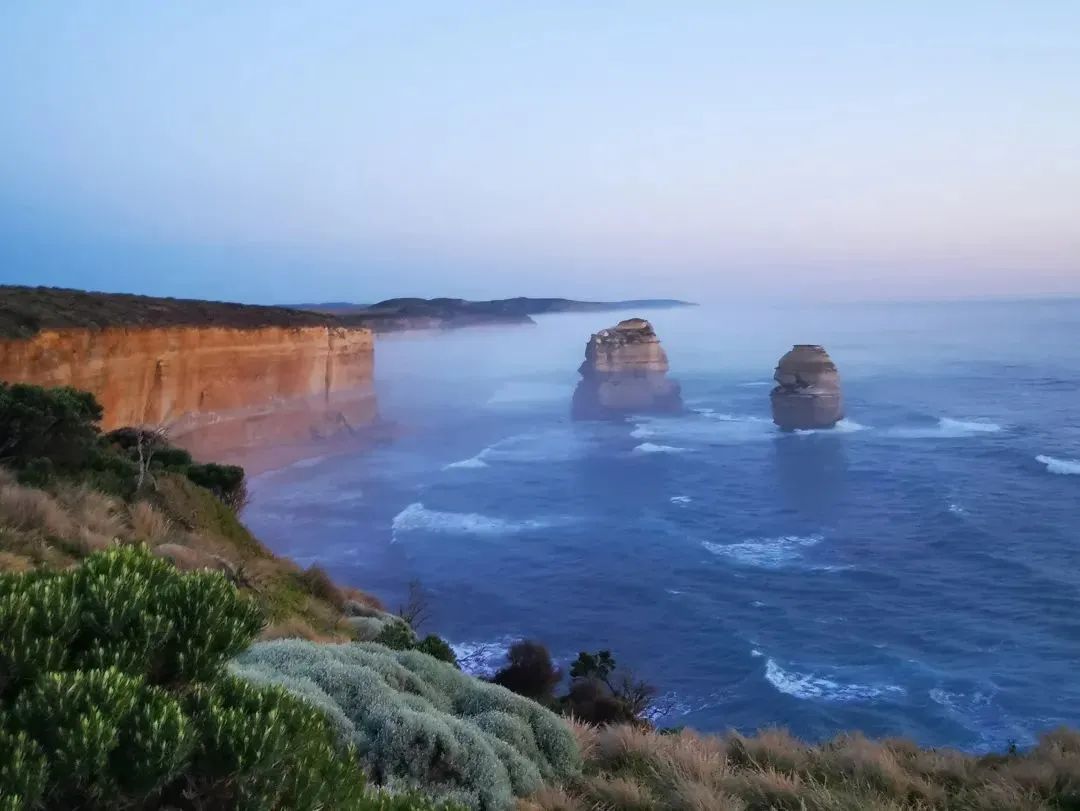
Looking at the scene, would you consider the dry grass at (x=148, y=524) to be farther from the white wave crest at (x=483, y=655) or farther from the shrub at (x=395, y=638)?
the white wave crest at (x=483, y=655)

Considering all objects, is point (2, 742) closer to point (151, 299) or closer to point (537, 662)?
point (537, 662)

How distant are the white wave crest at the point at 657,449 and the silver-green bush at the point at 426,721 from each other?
153 ft

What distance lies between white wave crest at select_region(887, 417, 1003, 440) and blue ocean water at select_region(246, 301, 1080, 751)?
317mm

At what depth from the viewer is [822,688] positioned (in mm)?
19594

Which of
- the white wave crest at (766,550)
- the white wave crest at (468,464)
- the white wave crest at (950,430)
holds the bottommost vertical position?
the white wave crest at (766,550)

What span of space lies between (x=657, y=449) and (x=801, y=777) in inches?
1890

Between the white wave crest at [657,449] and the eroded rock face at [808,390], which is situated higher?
the eroded rock face at [808,390]

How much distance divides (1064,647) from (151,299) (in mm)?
40279

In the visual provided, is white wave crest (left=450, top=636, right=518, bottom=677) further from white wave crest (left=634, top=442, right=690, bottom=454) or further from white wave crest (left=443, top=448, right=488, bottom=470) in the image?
white wave crest (left=634, top=442, right=690, bottom=454)

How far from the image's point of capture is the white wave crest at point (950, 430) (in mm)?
52875

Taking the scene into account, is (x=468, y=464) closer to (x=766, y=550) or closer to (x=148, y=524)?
(x=766, y=550)

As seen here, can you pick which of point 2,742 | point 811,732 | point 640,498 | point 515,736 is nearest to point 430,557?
point 640,498

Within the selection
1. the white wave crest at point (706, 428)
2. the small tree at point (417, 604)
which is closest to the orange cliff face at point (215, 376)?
the small tree at point (417, 604)

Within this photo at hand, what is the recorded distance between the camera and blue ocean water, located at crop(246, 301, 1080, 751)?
19797 mm
